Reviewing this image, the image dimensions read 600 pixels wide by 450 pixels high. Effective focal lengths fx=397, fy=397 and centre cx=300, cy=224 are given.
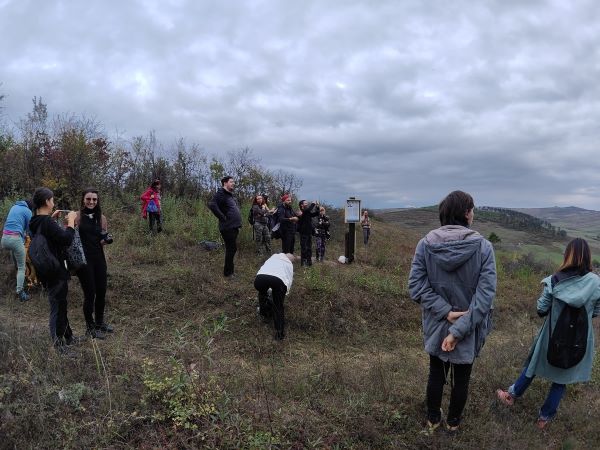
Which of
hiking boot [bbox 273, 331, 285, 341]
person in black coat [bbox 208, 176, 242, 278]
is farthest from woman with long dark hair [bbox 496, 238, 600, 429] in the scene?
person in black coat [bbox 208, 176, 242, 278]

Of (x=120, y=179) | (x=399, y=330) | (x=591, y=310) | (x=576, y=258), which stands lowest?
(x=399, y=330)

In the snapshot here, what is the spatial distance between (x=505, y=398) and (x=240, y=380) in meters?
2.55

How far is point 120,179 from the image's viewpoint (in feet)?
44.1

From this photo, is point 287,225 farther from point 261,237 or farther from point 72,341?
point 72,341

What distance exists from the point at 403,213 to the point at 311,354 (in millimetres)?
37379

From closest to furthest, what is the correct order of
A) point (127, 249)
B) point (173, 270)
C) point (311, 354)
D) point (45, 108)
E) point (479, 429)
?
point (479, 429), point (311, 354), point (173, 270), point (127, 249), point (45, 108)

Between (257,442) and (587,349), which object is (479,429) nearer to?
(587,349)

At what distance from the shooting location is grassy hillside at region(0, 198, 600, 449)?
2.91 meters

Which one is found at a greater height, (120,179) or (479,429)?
(120,179)

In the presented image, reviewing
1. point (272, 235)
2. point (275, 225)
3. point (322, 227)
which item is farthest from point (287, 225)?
point (322, 227)

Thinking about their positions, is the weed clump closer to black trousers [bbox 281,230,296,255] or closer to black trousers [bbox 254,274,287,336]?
black trousers [bbox 254,274,287,336]

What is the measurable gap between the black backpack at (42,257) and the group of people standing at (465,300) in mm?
3472

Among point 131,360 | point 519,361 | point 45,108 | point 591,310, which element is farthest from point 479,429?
point 45,108

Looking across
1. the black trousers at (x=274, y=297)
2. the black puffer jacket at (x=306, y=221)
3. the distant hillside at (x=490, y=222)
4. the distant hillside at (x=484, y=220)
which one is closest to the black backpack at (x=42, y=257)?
the black trousers at (x=274, y=297)
